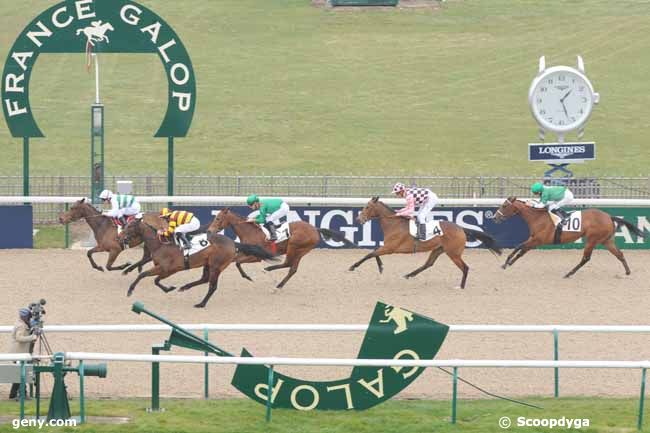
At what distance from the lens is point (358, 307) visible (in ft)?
60.4

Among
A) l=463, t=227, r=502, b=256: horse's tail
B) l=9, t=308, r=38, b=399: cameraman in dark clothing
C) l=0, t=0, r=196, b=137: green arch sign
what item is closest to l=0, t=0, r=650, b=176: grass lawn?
l=0, t=0, r=196, b=137: green arch sign

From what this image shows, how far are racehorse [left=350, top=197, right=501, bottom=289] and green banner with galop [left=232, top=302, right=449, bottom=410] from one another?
713 cm

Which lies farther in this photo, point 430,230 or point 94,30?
point 94,30

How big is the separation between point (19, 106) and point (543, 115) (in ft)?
30.5

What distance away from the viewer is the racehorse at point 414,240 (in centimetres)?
1994

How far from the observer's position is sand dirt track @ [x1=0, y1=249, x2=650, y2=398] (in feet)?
47.0

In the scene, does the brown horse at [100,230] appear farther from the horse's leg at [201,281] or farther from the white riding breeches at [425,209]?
the white riding breeches at [425,209]

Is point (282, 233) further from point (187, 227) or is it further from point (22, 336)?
point (22, 336)

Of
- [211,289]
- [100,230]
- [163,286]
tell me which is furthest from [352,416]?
[100,230]

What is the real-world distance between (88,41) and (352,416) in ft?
40.5

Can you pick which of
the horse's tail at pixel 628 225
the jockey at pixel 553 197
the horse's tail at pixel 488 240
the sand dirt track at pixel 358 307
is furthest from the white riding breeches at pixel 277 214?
the horse's tail at pixel 628 225

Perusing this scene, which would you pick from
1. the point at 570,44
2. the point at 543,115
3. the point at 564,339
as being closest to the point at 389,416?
the point at 564,339

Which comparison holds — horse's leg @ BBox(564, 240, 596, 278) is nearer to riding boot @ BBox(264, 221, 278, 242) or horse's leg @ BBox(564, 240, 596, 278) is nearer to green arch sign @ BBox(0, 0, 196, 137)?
riding boot @ BBox(264, 221, 278, 242)

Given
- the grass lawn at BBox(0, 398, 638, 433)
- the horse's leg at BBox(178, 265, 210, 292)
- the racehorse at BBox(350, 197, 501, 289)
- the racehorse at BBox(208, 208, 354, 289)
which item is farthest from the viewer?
the racehorse at BBox(350, 197, 501, 289)
